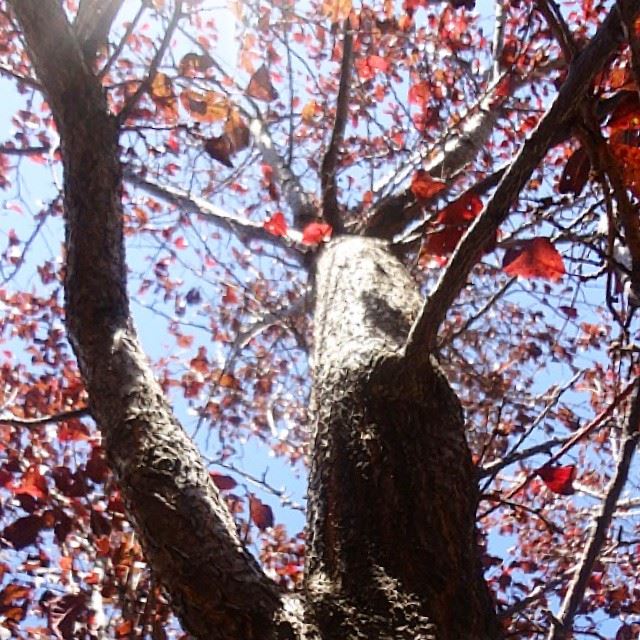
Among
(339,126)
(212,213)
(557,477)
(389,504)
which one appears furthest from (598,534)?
(212,213)

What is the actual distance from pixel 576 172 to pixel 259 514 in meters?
1.91

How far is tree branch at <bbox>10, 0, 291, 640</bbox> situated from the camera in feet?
4.86

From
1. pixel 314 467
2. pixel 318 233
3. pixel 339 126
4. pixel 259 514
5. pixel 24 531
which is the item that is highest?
pixel 339 126

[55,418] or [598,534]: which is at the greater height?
[55,418]

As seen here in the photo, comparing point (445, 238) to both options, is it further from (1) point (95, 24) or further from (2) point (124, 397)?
(1) point (95, 24)

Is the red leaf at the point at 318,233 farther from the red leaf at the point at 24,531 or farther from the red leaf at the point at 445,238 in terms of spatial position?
the red leaf at the point at 24,531

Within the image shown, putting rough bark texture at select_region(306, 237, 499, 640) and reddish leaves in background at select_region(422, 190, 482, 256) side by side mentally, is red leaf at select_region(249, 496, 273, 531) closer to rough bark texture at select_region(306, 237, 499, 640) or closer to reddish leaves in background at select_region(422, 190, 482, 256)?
rough bark texture at select_region(306, 237, 499, 640)

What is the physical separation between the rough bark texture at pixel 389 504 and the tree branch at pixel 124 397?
194 millimetres

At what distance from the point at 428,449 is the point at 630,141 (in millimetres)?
1051

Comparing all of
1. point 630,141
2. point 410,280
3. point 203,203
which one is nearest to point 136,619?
point 410,280

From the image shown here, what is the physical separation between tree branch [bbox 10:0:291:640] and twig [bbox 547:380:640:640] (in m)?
1.03

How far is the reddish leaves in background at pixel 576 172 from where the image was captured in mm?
1797

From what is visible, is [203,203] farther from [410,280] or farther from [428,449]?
[428,449]

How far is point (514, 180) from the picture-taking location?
1554 mm
